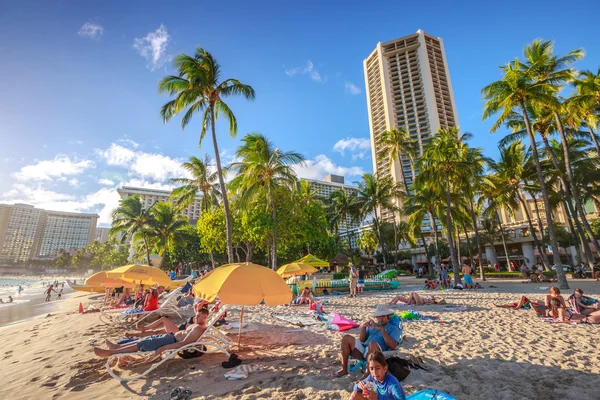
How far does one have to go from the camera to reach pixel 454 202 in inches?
953

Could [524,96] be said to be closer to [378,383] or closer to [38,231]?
[378,383]

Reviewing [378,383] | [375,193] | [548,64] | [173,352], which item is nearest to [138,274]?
[173,352]

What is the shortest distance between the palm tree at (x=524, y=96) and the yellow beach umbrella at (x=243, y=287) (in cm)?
1486

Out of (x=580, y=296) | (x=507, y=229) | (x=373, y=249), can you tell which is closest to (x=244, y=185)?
A: (x=580, y=296)

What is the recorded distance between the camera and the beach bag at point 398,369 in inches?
131

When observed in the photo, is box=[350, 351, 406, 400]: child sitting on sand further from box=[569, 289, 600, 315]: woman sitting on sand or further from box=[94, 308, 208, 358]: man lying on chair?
box=[569, 289, 600, 315]: woman sitting on sand

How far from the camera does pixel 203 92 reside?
14.2 meters

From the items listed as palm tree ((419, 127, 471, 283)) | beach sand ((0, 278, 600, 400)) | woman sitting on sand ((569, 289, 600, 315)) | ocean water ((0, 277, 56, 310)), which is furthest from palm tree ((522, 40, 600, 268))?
ocean water ((0, 277, 56, 310))

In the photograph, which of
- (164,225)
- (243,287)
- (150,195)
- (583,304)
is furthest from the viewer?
(150,195)

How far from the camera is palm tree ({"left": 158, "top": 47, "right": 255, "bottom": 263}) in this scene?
44.1ft

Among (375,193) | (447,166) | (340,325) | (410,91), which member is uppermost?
(410,91)

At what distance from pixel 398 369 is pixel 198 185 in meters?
24.4

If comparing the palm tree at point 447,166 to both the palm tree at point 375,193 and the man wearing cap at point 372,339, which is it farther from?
the man wearing cap at point 372,339

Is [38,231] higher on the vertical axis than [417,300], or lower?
higher
